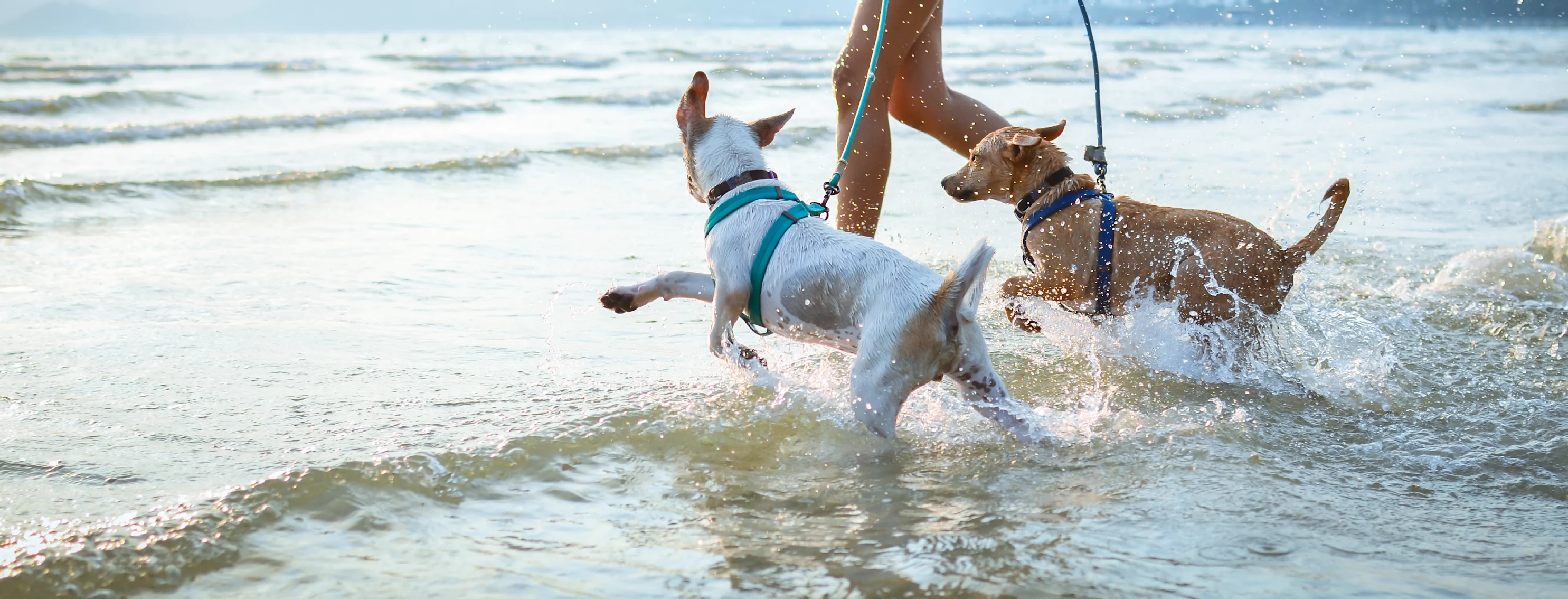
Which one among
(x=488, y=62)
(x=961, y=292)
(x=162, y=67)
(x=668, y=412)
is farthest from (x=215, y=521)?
(x=488, y=62)

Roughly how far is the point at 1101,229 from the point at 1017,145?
0.45 meters

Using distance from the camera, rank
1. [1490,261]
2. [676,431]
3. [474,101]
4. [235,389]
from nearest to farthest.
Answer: [676,431] < [235,389] < [1490,261] < [474,101]

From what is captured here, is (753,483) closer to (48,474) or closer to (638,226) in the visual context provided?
(48,474)

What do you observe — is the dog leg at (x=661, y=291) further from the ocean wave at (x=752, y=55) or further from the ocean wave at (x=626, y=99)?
the ocean wave at (x=752, y=55)

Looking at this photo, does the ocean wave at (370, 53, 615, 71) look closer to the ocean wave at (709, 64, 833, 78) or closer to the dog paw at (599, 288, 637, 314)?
the ocean wave at (709, 64, 833, 78)

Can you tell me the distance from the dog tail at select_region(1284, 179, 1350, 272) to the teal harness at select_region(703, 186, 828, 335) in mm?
1705

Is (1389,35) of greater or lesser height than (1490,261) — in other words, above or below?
above

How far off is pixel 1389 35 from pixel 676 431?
45.7m

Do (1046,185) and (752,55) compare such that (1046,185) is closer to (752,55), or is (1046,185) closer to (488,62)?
(488,62)

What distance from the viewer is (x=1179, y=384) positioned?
13.5 feet

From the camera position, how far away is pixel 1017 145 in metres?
4.34

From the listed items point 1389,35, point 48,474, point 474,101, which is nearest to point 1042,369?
point 48,474

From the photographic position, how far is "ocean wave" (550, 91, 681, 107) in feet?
49.9

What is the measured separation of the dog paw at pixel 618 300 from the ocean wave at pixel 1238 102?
10531mm
